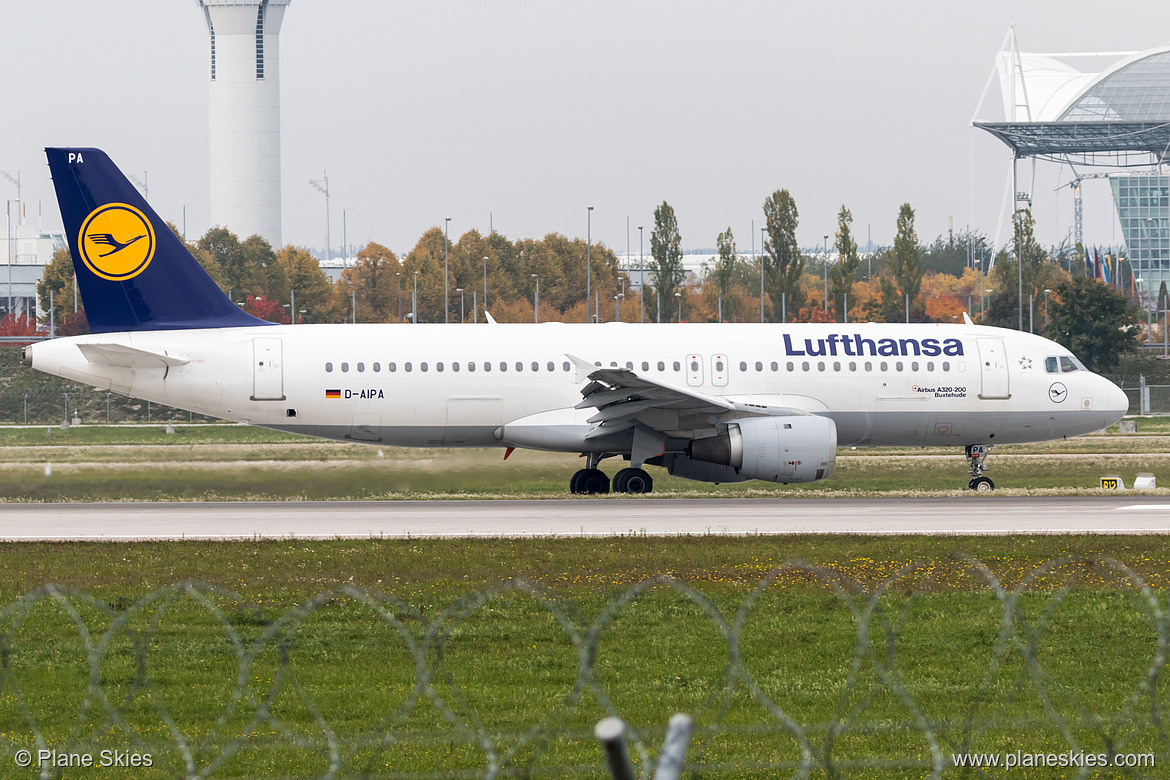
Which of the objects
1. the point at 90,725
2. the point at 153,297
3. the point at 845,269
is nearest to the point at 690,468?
the point at 153,297

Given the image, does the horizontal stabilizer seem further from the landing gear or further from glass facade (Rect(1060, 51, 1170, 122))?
glass facade (Rect(1060, 51, 1170, 122))

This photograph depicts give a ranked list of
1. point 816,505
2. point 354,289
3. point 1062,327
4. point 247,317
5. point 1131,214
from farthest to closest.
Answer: point 1131,214
point 354,289
point 1062,327
point 247,317
point 816,505

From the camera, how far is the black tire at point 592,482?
28.9 meters

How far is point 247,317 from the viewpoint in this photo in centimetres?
2838

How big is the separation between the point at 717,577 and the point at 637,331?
1287 cm

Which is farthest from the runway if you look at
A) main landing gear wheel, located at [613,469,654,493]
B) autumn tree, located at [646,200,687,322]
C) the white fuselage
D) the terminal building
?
the terminal building

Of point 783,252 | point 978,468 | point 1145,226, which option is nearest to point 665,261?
point 783,252

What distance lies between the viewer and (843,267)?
9800 cm

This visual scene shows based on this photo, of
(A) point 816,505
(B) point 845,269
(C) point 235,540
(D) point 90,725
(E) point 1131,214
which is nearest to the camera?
(D) point 90,725

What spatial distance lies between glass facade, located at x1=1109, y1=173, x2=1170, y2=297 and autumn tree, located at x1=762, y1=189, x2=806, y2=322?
10048cm

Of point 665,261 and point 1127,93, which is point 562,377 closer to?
point 665,261

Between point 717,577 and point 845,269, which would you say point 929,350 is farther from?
point 845,269

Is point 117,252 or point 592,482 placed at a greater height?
point 117,252

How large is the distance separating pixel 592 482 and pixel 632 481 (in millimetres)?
914
